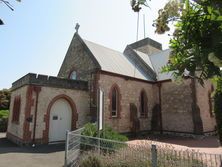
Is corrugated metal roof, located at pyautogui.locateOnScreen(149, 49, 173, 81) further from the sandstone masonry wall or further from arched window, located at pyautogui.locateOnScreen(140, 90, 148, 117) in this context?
the sandstone masonry wall

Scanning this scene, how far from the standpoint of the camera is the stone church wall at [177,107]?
16.6 m

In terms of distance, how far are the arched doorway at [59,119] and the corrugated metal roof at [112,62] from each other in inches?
168

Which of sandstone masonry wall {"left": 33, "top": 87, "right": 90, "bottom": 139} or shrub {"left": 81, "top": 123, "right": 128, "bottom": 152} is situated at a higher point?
sandstone masonry wall {"left": 33, "top": 87, "right": 90, "bottom": 139}

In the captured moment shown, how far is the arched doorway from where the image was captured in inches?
516

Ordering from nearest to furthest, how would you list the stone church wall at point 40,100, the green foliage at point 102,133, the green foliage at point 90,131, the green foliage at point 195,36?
1. the green foliage at point 195,36
2. the green foliage at point 102,133
3. the green foliage at point 90,131
4. the stone church wall at point 40,100

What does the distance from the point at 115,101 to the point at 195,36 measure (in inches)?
537

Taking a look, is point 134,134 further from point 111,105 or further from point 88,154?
point 88,154

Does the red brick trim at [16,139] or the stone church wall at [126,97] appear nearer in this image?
the red brick trim at [16,139]

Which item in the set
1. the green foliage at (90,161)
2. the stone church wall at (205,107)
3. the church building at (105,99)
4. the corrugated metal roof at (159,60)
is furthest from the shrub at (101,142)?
the corrugated metal roof at (159,60)

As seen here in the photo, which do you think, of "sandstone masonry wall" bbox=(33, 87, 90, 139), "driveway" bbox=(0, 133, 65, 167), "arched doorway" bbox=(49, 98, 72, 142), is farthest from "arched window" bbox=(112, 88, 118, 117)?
"driveway" bbox=(0, 133, 65, 167)

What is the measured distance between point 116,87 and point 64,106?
4.54m

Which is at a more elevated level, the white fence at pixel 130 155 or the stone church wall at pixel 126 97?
the stone church wall at pixel 126 97

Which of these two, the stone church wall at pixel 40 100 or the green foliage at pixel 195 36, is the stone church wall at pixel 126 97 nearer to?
the stone church wall at pixel 40 100

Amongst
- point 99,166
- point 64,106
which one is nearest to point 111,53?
point 64,106
